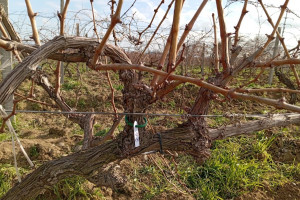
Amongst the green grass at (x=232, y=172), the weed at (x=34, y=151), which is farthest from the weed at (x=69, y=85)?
the green grass at (x=232, y=172)

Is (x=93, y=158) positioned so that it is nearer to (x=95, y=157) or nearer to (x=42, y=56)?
(x=95, y=157)

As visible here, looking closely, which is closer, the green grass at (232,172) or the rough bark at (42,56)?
the rough bark at (42,56)

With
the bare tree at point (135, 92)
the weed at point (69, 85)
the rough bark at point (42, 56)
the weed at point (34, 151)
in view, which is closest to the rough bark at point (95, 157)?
the bare tree at point (135, 92)

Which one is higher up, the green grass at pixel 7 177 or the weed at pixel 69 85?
the weed at pixel 69 85

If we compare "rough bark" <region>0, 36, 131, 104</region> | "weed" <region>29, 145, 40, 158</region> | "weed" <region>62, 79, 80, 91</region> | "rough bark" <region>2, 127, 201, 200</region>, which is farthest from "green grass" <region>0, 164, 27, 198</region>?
"weed" <region>62, 79, 80, 91</region>

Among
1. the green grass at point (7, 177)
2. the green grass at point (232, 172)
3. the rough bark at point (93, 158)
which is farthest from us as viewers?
the green grass at point (232, 172)

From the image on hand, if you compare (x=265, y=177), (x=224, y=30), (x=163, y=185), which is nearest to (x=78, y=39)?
Result: (x=224, y=30)

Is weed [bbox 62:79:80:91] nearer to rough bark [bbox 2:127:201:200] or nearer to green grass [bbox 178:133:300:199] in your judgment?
green grass [bbox 178:133:300:199]

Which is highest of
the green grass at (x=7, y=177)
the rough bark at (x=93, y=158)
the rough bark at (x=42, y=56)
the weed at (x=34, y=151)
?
the rough bark at (x=42, y=56)

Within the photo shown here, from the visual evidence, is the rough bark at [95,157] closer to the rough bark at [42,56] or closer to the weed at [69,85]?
the rough bark at [42,56]

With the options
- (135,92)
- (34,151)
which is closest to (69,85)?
(34,151)

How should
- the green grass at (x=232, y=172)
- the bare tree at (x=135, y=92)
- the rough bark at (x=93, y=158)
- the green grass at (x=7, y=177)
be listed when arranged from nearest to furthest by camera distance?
1. the bare tree at (x=135, y=92)
2. the rough bark at (x=93, y=158)
3. the green grass at (x=7, y=177)
4. the green grass at (x=232, y=172)

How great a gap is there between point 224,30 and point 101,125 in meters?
3.24

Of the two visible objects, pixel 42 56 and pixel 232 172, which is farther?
pixel 232 172
